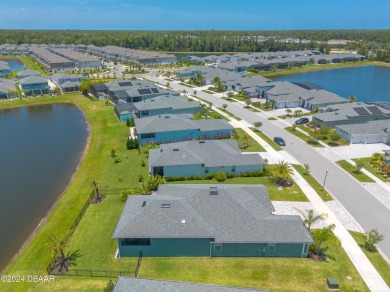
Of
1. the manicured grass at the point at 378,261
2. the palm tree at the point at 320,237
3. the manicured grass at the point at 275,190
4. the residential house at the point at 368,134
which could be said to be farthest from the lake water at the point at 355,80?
the palm tree at the point at 320,237

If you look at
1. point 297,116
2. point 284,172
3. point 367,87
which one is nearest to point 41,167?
point 284,172

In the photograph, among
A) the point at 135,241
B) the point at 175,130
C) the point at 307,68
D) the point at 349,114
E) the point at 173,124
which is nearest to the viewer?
the point at 135,241

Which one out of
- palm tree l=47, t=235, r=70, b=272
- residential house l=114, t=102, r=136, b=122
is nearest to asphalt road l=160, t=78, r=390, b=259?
residential house l=114, t=102, r=136, b=122

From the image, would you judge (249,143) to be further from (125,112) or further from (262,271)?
(262,271)

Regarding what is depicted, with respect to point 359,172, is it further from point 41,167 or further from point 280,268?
point 41,167

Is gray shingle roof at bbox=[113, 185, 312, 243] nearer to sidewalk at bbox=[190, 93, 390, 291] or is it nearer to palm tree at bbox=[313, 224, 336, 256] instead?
palm tree at bbox=[313, 224, 336, 256]

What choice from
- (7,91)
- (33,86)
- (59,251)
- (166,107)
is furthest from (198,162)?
(33,86)
